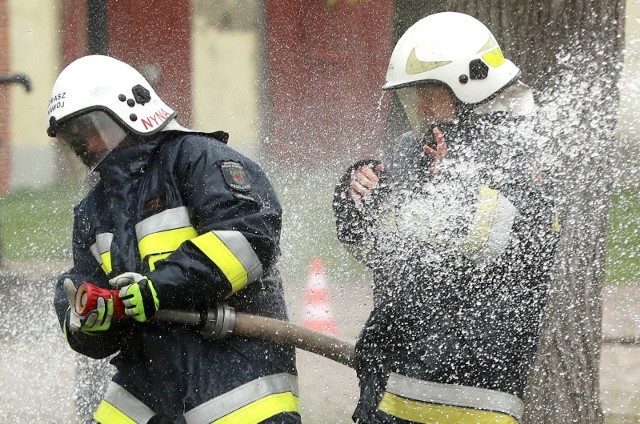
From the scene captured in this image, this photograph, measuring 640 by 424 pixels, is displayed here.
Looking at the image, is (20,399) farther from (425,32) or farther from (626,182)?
(626,182)

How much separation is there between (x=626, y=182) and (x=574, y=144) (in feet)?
20.6

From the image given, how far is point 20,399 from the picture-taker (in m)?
5.72

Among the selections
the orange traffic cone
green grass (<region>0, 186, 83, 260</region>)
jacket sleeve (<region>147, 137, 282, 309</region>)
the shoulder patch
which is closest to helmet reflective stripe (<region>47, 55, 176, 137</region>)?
jacket sleeve (<region>147, 137, 282, 309</region>)

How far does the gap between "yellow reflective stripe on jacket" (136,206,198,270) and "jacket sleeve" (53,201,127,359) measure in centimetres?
31

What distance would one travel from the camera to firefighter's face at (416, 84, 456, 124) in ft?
11.3

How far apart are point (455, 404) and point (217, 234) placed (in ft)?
2.65

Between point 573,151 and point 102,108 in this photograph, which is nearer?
point 102,108

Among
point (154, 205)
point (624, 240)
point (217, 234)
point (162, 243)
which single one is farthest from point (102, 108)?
point (624, 240)

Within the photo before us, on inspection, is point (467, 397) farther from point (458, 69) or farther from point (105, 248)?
point (105, 248)

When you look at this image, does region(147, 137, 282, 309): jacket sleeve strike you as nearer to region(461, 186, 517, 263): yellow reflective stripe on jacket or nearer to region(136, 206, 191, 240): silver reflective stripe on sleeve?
region(136, 206, 191, 240): silver reflective stripe on sleeve

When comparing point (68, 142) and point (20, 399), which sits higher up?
point (68, 142)

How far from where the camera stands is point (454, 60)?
3.46m

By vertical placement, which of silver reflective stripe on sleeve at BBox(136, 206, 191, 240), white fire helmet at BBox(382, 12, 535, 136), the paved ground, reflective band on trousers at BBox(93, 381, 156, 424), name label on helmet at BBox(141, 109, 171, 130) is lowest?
the paved ground

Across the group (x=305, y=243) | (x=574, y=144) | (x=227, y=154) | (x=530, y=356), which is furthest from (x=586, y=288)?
(x=305, y=243)
